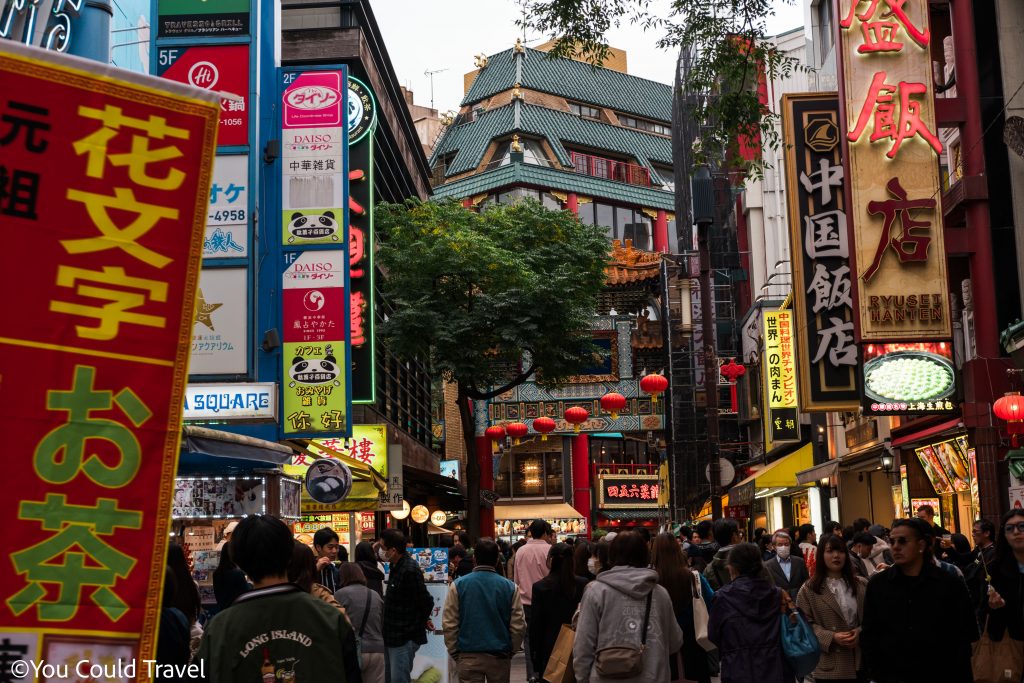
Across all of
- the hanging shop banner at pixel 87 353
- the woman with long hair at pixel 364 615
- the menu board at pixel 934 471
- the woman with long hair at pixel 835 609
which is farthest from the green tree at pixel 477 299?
the hanging shop banner at pixel 87 353

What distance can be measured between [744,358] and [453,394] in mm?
25122

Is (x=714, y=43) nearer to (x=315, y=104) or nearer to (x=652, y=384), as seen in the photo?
(x=315, y=104)

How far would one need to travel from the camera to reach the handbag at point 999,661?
29.3 ft

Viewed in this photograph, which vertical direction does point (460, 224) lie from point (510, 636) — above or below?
above

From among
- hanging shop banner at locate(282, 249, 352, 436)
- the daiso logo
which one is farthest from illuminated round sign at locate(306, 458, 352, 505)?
the daiso logo

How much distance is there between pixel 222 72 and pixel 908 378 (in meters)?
11.5

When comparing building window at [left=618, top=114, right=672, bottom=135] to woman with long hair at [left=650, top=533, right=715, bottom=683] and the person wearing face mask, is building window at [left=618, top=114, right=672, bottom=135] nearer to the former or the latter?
the person wearing face mask

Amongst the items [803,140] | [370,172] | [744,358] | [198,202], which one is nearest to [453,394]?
[744,358]

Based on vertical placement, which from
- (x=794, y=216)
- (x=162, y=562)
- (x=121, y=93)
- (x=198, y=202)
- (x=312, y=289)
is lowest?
(x=162, y=562)

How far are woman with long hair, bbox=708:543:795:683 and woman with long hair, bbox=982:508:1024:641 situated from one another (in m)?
1.67

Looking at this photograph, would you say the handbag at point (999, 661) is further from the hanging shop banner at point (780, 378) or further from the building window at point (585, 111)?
the building window at point (585, 111)

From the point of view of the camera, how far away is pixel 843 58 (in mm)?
20562

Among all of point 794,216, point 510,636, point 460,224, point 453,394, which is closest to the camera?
point 510,636

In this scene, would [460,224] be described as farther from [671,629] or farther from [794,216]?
[671,629]
